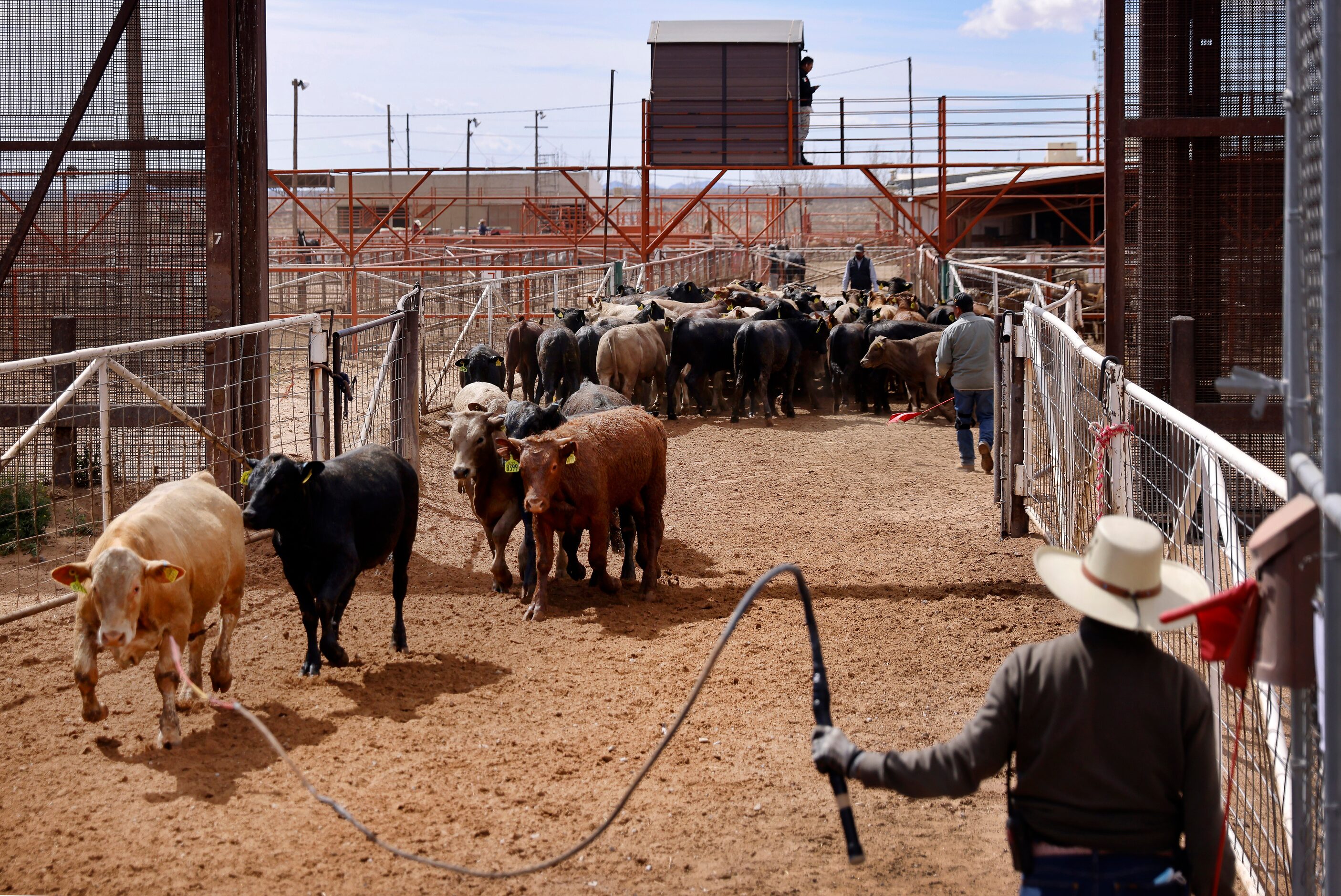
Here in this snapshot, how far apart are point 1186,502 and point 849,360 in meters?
13.2

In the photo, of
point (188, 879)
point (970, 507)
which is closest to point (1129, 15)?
point (970, 507)

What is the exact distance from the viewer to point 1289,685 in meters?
2.88

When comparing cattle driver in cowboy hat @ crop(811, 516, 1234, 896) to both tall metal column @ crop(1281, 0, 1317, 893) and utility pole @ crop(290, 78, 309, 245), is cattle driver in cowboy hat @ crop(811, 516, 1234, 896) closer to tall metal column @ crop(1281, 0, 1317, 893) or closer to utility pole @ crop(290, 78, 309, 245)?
tall metal column @ crop(1281, 0, 1317, 893)

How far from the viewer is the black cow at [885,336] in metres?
17.7

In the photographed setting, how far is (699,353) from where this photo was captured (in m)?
17.3

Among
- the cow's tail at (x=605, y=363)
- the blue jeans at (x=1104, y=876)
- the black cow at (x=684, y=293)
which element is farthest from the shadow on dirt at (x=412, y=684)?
the black cow at (x=684, y=293)

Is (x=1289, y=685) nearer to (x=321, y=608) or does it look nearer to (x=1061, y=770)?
(x=1061, y=770)

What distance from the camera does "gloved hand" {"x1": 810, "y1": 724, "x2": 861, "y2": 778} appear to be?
3219 mm

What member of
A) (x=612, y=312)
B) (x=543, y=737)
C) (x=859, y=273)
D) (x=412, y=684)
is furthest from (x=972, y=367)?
(x=859, y=273)

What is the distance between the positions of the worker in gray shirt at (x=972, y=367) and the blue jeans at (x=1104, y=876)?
9.76 meters

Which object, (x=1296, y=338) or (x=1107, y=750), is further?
(x=1107, y=750)

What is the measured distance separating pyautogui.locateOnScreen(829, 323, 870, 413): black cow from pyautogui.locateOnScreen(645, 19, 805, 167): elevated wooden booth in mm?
9025

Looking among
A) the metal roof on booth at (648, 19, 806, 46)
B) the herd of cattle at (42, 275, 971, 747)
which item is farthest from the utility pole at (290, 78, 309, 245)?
the herd of cattle at (42, 275, 971, 747)

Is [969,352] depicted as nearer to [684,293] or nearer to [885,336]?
[885,336]
